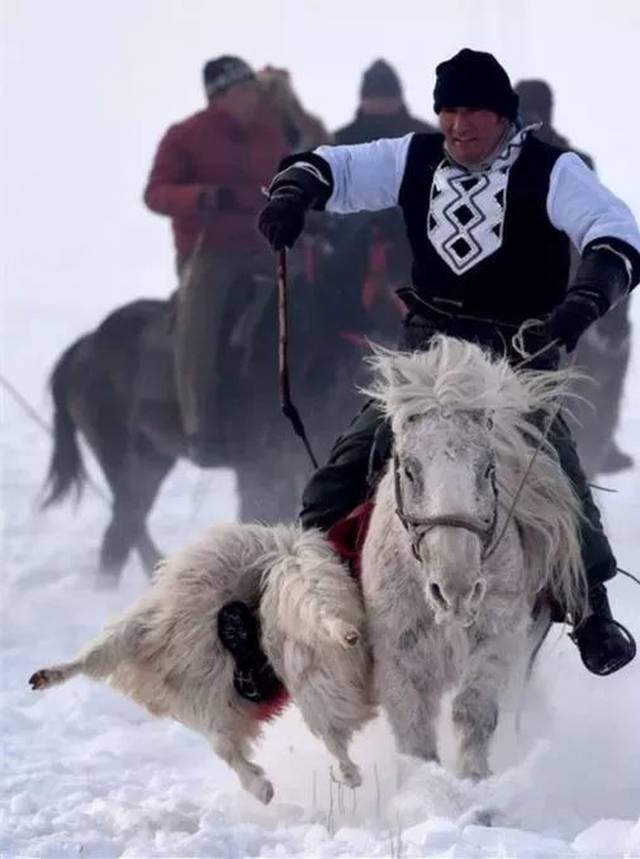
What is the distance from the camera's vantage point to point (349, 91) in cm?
1995

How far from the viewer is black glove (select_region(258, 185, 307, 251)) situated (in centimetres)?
582

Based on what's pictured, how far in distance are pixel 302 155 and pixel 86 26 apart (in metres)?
21.9

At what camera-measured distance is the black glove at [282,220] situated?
229 inches

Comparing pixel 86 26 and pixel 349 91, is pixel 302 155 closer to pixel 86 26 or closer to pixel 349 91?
pixel 349 91

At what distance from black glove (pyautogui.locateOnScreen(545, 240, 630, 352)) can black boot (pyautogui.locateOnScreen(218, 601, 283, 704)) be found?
1236mm

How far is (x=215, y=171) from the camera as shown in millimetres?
12914

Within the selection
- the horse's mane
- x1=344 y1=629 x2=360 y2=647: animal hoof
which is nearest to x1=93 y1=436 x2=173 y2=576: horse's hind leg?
the horse's mane

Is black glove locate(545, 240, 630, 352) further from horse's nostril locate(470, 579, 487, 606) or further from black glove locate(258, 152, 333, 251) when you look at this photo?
black glove locate(258, 152, 333, 251)

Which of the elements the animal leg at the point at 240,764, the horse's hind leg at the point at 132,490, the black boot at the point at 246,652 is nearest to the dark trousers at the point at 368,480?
the black boot at the point at 246,652

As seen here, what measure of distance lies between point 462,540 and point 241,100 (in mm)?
8633

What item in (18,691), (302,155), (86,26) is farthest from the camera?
(86,26)

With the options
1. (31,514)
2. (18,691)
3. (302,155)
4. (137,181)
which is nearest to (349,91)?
(137,181)

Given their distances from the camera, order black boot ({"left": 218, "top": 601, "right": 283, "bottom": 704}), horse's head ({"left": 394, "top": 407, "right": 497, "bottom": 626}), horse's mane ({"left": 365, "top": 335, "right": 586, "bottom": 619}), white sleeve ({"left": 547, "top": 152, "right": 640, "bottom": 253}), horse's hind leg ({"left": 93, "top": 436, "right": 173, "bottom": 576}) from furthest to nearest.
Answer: horse's hind leg ({"left": 93, "top": 436, "right": 173, "bottom": 576}) < black boot ({"left": 218, "top": 601, "right": 283, "bottom": 704}) < white sleeve ({"left": 547, "top": 152, "right": 640, "bottom": 253}) < horse's mane ({"left": 365, "top": 335, "right": 586, "bottom": 619}) < horse's head ({"left": 394, "top": 407, "right": 497, "bottom": 626})

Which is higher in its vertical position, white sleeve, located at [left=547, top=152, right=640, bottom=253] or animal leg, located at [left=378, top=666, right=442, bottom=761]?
white sleeve, located at [left=547, top=152, right=640, bottom=253]
